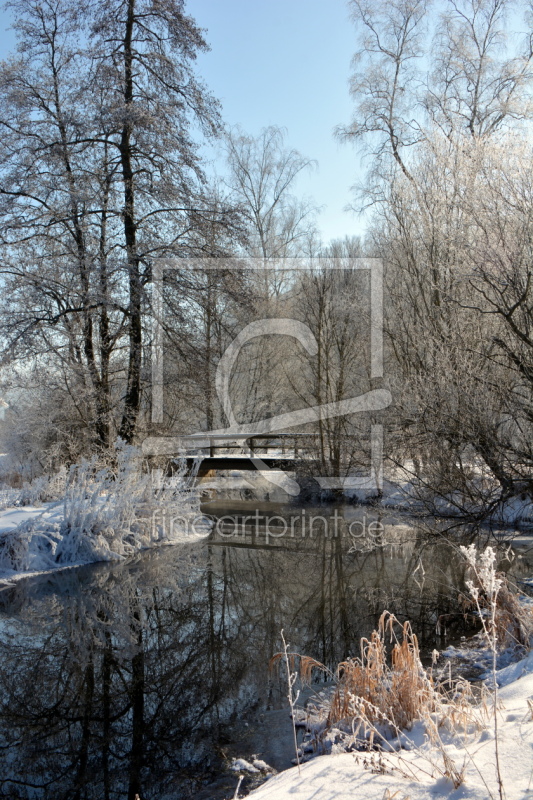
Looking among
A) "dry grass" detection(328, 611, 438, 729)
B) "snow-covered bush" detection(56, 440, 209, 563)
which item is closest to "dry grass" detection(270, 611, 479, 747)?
"dry grass" detection(328, 611, 438, 729)

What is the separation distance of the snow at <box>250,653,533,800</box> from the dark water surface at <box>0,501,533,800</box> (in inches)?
35.1

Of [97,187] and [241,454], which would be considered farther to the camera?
[241,454]

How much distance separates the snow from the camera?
2.49 metres

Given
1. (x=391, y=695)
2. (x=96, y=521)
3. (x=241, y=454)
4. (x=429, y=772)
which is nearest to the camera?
(x=429, y=772)

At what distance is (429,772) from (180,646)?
3779mm

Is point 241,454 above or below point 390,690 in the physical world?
above

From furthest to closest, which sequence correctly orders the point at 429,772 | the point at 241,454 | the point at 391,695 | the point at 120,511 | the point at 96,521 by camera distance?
the point at 241,454, the point at 120,511, the point at 96,521, the point at 391,695, the point at 429,772

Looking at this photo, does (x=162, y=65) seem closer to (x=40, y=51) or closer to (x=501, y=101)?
(x=40, y=51)

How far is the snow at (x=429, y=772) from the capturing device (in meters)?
2.49

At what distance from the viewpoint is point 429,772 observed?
2779 millimetres

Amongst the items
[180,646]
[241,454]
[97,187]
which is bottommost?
[180,646]

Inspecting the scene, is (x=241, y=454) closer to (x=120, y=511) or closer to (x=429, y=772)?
(x=120, y=511)

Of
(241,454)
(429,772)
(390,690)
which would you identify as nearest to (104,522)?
(390,690)

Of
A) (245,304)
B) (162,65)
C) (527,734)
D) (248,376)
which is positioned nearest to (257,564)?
(245,304)
